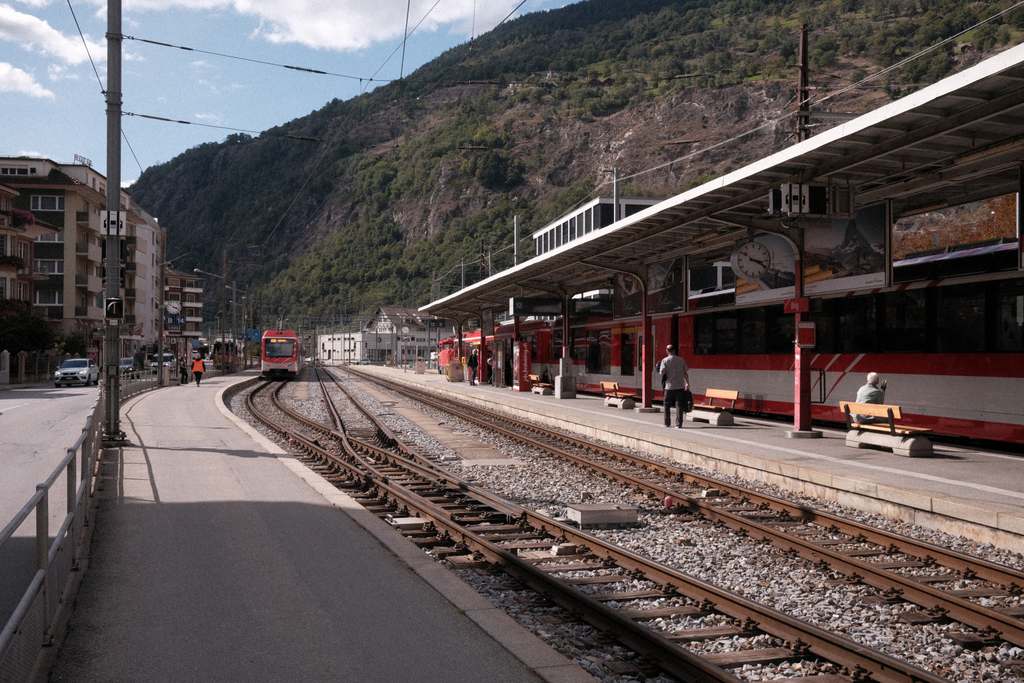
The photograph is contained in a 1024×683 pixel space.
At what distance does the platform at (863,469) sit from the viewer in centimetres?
927

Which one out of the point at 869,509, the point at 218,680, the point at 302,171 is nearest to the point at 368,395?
the point at 869,509

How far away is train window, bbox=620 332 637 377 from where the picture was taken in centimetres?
2806

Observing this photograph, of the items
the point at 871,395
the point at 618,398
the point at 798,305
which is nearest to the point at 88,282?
the point at 618,398

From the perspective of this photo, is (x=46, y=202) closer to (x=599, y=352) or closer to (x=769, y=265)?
(x=599, y=352)

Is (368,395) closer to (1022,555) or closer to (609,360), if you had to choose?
(609,360)

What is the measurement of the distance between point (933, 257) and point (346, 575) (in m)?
12.8

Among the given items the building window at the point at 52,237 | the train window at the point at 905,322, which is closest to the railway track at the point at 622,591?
the train window at the point at 905,322

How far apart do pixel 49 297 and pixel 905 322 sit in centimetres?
6755

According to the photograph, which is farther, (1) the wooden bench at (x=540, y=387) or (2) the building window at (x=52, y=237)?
(2) the building window at (x=52, y=237)

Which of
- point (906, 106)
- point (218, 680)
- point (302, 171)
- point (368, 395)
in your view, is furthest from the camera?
point (302, 171)

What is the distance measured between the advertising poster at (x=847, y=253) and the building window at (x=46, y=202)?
66.1 meters

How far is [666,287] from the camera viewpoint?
22.2 metres

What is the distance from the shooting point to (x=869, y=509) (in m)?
10.7

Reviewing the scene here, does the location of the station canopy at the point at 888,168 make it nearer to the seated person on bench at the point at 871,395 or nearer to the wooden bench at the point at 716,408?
the seated person on bench at the point at 871,395
